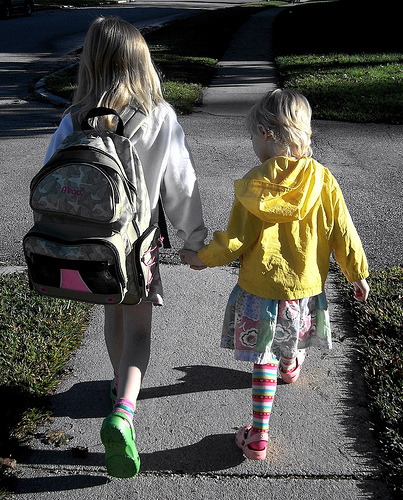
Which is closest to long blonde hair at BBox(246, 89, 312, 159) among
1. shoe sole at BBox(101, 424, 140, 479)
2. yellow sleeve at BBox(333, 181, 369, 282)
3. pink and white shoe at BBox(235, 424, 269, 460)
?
yellow sleeve at BBox(333, 181, 369, 282)

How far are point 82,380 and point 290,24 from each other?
2116 centimetres

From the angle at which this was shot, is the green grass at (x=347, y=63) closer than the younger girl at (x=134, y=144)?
No

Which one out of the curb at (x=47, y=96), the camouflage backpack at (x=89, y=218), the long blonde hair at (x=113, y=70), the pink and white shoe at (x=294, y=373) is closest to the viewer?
the camouflage backpack at (x=89, y=218)

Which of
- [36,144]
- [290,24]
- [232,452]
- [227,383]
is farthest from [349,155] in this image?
[290,24]

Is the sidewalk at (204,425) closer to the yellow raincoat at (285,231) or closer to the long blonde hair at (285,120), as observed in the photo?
the yellow raincoat at (285,231)

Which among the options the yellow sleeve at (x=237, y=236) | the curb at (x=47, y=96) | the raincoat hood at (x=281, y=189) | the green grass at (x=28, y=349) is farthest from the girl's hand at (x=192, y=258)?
the curb at (x=47, y=96)

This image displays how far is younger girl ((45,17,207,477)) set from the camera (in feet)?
7.34

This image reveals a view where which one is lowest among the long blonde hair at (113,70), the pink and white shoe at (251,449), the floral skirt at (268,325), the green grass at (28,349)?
the green grass at (28,349)

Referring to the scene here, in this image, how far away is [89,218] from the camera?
2070mm

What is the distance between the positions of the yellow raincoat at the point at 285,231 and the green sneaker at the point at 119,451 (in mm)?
754

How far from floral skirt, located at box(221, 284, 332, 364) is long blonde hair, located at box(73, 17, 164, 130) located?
35.9 inches

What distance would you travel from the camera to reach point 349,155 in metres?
6.75

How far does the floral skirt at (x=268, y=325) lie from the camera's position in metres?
2.42

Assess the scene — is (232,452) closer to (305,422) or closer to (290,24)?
(305,422)
